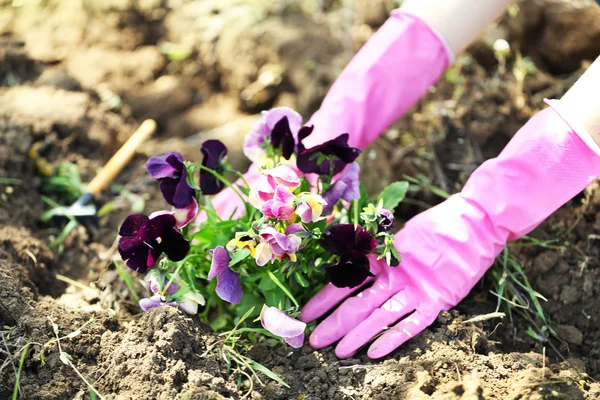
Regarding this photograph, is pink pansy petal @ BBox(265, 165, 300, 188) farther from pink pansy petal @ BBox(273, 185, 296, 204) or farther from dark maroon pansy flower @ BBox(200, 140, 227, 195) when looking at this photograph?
dark maroon pansy flower @ BBox(200, 140, 227, 195)

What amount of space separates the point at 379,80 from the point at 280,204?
0.79 meters

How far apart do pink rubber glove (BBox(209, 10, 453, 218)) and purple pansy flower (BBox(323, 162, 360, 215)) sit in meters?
0.32

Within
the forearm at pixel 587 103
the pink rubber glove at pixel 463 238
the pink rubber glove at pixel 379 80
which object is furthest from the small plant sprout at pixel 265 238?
the forearm at pixel 587 103

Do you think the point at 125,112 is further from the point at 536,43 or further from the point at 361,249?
the point at 536,43

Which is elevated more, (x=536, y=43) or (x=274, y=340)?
(x=536, y=43)

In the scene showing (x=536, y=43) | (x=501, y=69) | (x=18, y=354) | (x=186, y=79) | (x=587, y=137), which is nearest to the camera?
(x=18, y=354)

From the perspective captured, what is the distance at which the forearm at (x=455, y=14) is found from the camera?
207cm

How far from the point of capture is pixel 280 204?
1521mm

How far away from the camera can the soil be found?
1.55 metres

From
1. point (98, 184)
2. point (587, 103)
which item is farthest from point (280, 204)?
point (98, 184)

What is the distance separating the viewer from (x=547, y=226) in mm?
2043

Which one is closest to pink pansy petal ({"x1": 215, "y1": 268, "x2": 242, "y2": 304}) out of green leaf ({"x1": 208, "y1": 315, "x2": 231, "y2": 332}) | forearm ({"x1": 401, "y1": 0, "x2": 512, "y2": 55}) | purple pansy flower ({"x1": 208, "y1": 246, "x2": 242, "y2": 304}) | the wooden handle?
purple pansy flower ({"x1": 208, "y1": 246, "x2": 242, "y2": 304})

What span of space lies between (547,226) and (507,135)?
1.62 feet

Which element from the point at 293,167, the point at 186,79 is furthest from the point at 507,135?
the point at 186,79
